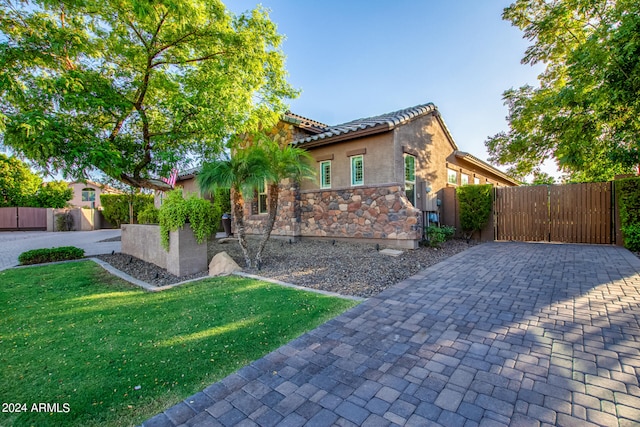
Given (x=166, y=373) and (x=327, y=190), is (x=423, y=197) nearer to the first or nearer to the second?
(x=327, y=190)

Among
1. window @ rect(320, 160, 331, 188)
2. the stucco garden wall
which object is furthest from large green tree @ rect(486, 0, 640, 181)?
the stucco garden wall

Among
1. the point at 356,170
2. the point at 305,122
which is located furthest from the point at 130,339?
the point at 305,122

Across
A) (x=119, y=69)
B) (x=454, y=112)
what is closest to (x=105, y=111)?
(x=119, y=69)

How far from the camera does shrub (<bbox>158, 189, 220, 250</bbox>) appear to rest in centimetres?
636

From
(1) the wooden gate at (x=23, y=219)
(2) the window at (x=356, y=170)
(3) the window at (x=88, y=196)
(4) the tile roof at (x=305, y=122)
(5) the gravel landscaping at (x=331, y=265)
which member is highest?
(4) the tile roof at (x=305, y=122)

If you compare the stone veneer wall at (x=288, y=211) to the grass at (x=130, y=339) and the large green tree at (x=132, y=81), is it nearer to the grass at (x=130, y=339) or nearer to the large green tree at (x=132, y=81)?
the large green tree at (x=132, y=81)

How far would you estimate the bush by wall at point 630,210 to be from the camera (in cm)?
815

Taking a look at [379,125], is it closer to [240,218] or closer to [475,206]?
[240,218]

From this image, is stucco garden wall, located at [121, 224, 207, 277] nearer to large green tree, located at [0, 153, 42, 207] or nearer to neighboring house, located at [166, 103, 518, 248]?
neighboring house, located at [166, 103, 518, 248]

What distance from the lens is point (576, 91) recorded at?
8.14m

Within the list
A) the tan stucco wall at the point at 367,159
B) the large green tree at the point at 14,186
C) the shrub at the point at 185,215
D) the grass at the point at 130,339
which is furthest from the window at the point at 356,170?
the large green tree at the point at 14,186

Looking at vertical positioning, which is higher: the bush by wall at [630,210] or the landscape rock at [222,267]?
the bush by wall at [630,210]

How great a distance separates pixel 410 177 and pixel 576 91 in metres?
5.20

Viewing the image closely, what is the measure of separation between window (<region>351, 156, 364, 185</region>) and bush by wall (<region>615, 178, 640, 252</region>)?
8038 mm
